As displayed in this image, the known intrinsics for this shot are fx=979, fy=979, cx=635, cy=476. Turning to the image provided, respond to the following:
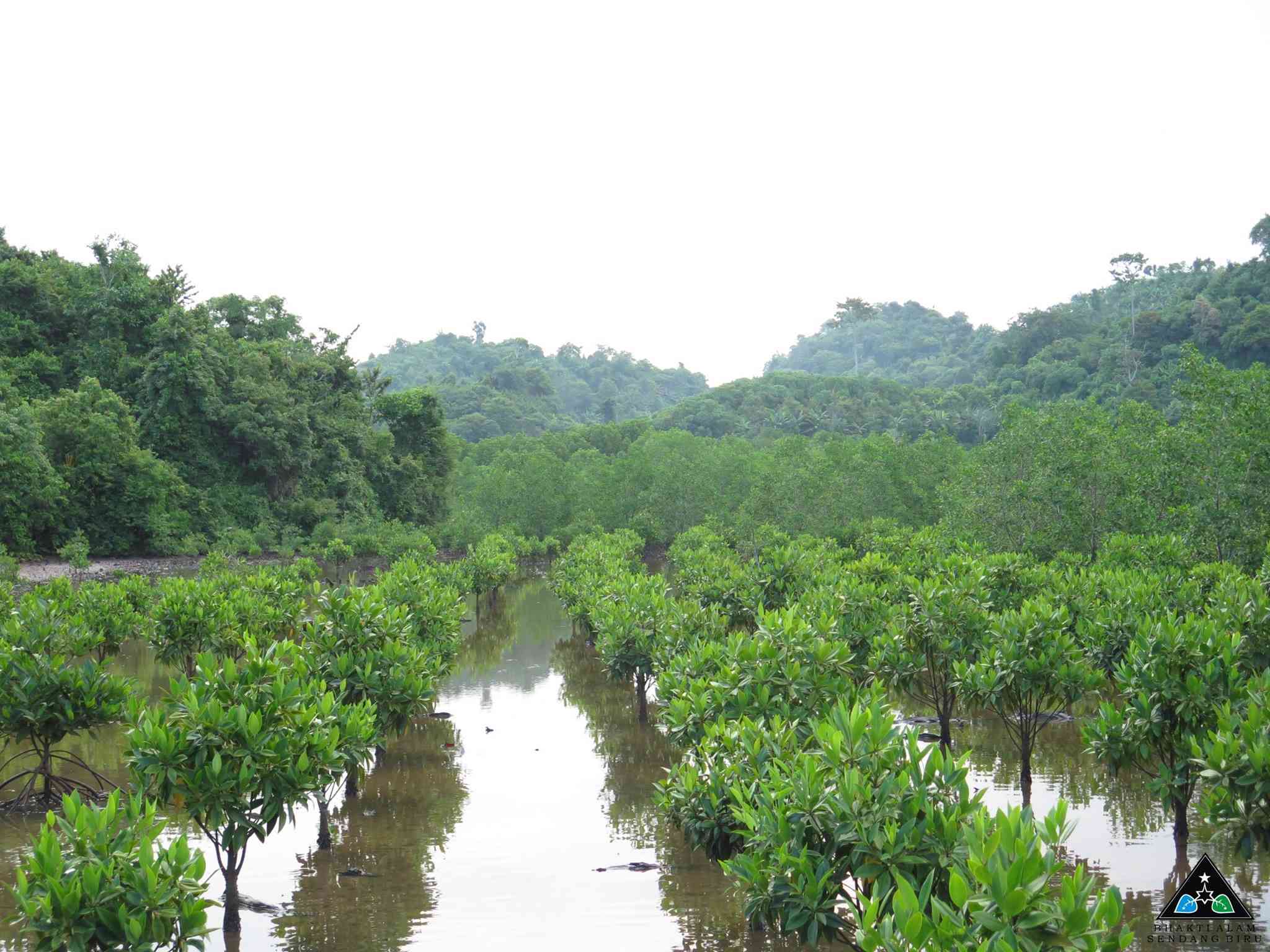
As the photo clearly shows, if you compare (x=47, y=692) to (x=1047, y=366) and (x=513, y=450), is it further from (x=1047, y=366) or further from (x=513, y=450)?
(x=1047, y=366)

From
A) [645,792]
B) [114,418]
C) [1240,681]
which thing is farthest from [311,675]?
[114,418]

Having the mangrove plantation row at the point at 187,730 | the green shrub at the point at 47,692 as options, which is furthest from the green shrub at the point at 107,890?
the green shrub at the point at 47,692

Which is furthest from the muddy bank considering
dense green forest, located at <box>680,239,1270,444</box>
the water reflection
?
dense green forest, located at <box>680,239,1270,444</box>

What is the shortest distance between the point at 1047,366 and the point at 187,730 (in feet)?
230

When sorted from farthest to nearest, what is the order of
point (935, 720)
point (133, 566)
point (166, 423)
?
point (166, 423) < point (133, 566) < point (935, 720)

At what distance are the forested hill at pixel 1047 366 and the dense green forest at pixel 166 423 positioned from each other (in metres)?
33.7

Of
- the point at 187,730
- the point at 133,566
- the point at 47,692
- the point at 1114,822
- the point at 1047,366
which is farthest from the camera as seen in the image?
the point at 1047,366

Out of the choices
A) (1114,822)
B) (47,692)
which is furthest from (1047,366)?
(47,692)

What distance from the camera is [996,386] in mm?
76125

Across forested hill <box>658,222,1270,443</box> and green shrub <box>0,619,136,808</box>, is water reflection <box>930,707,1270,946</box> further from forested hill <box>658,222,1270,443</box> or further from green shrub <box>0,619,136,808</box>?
forested hill <box>658,222,1270,443</box>

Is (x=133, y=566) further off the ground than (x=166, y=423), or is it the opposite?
(x=166, y=423)

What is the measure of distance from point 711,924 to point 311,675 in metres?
5.84

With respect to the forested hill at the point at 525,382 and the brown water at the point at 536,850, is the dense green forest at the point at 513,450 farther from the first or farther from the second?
the forested hill at the point at 525,382

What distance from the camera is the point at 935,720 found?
1791 centimetres
